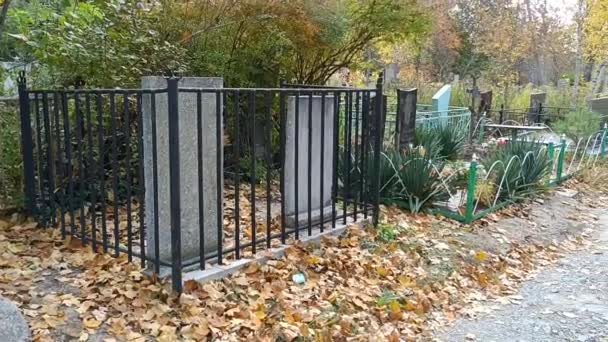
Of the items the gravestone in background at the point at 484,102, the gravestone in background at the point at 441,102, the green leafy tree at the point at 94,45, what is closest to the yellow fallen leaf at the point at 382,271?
the green leafy tree at the point at 94,45

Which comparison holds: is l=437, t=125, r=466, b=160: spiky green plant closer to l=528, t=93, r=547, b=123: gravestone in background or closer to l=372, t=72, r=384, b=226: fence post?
l=372, t=72, r=384, b=226: fence post

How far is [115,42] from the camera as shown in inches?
179

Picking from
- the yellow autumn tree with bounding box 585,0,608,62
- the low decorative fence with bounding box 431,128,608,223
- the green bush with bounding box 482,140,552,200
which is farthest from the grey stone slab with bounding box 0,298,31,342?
the yellow autumn tree with bounding box 585,0,608,62

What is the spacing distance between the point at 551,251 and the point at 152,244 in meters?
3.97

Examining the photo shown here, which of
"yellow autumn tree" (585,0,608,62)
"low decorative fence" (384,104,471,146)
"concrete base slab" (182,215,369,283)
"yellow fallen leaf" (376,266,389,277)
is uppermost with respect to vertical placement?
"yellow autumn tree" (585,0,608,62)

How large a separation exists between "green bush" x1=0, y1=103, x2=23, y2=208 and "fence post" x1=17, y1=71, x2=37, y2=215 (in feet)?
0.43

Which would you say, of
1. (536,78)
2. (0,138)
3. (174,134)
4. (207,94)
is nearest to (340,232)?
(207,94)

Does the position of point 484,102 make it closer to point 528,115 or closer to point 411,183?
point 528,115

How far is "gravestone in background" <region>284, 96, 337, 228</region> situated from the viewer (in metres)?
4.10

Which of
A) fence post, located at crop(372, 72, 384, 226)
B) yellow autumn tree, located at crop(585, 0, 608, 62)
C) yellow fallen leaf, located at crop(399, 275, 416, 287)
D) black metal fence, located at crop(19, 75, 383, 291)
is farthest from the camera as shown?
yellow autumn tree, located at crop(585, 0, 608, 62)

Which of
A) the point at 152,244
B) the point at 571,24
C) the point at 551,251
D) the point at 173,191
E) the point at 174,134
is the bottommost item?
the point at 551,251

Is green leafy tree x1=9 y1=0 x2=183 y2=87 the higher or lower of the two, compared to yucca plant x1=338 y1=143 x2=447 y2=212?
higher

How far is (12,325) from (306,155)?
7.84 ft

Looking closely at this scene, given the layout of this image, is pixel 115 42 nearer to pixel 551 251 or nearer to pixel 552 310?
pixel 552 310
